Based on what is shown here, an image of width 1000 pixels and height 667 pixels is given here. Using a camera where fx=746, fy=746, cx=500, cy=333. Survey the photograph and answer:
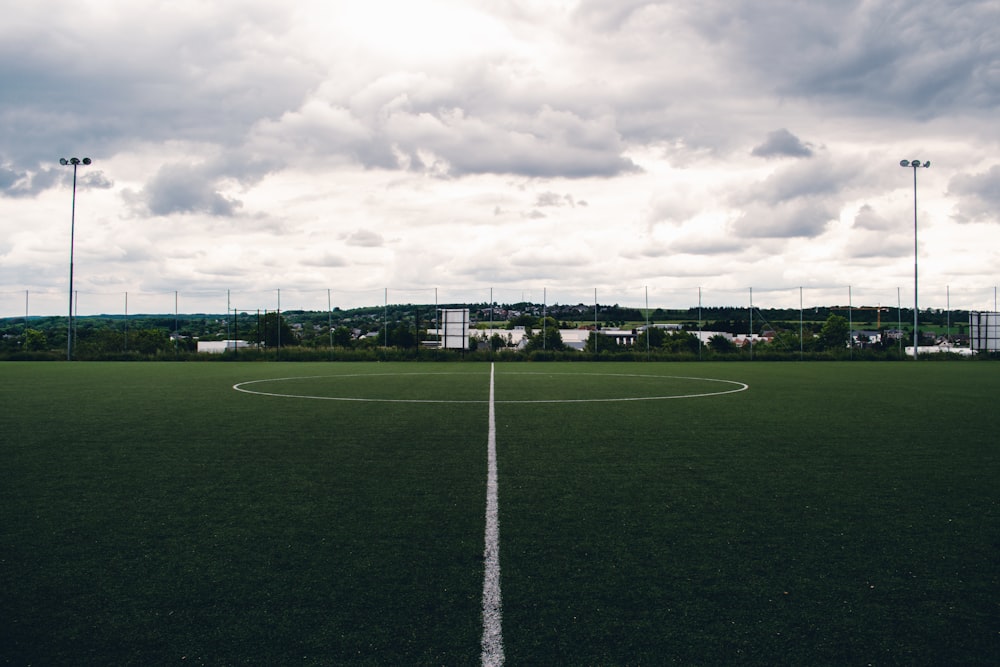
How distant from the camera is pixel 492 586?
14.0ft

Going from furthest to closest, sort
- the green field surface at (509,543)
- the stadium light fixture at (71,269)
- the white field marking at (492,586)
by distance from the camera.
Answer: the stadium light fixture at (71,269) → the green field surface at (509,543) → the white field marking at (492,586)

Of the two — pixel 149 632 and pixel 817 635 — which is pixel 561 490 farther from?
pixel 149 632

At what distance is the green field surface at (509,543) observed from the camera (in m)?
3.60

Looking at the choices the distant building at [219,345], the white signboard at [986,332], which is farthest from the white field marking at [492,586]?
the white signboard at [986,332]

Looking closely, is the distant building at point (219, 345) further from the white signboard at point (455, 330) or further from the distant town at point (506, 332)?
the white signboard at point (455, 330)

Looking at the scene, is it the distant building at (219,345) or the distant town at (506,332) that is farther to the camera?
the distant building at (219,345)

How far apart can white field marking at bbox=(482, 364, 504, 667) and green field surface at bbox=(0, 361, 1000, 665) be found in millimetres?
59

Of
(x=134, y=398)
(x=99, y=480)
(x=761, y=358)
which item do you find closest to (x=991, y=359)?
(x=761, y=358)

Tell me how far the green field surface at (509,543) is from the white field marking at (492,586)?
0.06 meters

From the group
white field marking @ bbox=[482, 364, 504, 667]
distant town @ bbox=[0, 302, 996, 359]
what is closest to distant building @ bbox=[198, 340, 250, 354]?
distant town @ bbox=[0, 302, 996, 359]

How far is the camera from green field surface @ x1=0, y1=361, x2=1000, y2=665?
360cm

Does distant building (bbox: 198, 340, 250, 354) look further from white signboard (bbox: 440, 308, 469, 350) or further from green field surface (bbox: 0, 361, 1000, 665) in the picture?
green field surface (bbox: 0, 361, 1000, 665)

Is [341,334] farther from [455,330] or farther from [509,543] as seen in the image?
[509,543]

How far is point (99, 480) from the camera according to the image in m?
7.25
